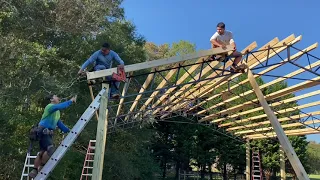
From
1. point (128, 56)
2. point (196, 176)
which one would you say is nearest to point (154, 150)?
point (196, 176)

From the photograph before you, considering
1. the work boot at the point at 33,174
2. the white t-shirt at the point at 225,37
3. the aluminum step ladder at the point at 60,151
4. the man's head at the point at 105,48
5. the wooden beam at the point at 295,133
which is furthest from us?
the wooden beam at the point at 295,133

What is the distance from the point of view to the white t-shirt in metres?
6.03

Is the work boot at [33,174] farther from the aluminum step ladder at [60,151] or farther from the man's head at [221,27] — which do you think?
the man's head at [221,27]

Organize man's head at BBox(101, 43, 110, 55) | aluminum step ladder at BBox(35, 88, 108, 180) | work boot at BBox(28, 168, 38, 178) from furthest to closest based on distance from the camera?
man's head at BBox(101, 43, 110, 55)
work boot at BBox(28, 168, 38, 178)
aluminum step ladder at BBox(35, 88, 108, 180)

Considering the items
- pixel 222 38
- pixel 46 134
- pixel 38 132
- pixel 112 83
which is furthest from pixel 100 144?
pixel 222 38

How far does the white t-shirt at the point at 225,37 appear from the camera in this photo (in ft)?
19.8

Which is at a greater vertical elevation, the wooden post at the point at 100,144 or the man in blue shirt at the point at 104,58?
the man in blue shirt at the point at 104,58

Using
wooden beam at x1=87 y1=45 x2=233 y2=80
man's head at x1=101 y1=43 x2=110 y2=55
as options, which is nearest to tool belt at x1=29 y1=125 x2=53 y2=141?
wooden beam at x1=87 y1=45 x2=233 y2=80

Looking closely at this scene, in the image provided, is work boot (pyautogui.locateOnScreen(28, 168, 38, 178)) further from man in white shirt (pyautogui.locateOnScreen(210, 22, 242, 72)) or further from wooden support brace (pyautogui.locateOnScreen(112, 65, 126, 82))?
man in white shirt (pyautogui.locateOnScreen(210, 22, 242, 72))

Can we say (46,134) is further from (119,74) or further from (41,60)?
(41,60)

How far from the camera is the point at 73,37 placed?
12016 mm

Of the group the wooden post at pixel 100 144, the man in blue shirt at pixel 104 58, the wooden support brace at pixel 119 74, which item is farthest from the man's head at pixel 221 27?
the wooden post at pixel 100 144

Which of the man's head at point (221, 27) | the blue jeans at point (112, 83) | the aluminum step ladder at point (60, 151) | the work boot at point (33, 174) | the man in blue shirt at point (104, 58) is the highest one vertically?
the man's head at point (221, 27)

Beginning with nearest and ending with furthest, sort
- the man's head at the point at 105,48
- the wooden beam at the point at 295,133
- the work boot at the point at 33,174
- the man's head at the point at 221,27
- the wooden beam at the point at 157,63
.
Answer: the work boot at the point at 33,174 < the wooden beam at the point at 157,63 < the man's head at the point at 105,48 < the man's head at the point at 221,27 < the wooden beam at the point at 295,133
